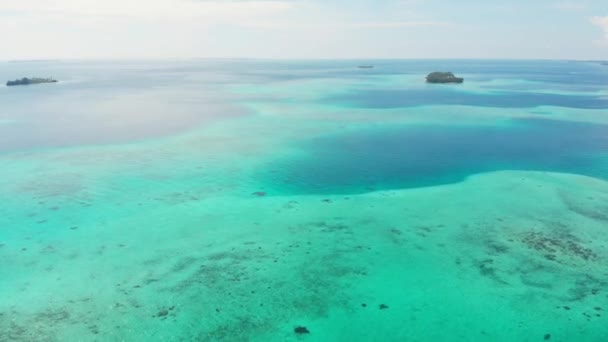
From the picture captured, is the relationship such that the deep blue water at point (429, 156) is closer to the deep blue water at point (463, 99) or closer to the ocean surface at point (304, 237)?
the ocean surface at point (304, 237)

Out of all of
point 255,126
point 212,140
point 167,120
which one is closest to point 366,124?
point 255,126

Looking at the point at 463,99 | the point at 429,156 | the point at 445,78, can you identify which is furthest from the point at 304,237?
the point at 445,78

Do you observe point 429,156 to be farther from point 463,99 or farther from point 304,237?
point 463,99

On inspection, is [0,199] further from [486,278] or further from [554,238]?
[554,238]

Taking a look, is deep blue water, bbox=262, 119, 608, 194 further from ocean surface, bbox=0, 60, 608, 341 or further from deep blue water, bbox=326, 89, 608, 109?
deep blue water, bbox=326, 89, 608, 109

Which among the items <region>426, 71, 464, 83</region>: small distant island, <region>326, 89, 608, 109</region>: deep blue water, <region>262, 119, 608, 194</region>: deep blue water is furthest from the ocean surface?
<region>426, 71, 464, 83</region>: small distant island

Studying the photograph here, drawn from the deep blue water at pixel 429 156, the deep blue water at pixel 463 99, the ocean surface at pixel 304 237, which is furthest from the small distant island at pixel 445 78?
the ocean surface at pixel 304 237
